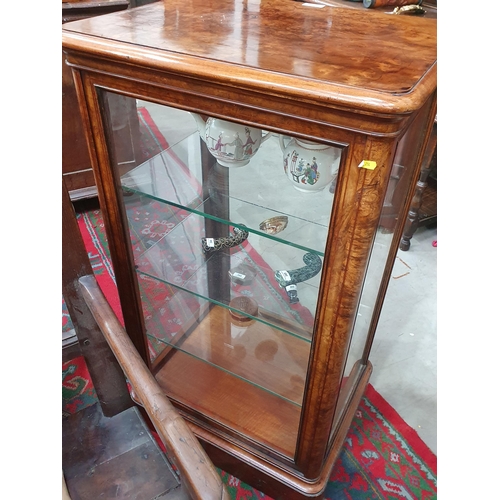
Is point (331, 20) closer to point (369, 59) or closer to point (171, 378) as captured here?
point (369, 59)

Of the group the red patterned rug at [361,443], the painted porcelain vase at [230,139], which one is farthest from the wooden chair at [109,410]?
the painted porcelain vase at [230,139]

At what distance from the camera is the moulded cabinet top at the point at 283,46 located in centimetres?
52

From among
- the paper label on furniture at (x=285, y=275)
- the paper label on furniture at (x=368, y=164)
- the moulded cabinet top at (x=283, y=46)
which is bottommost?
the paper label on furniture at (x=285, y=275)

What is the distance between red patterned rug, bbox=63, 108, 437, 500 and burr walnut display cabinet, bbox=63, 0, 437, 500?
0.04ft

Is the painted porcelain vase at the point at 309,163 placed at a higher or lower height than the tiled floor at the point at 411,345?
higher

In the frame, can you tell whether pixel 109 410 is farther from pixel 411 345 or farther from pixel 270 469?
pixel 411 345

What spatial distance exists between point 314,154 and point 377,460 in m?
0.89

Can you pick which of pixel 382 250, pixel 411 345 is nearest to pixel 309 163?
pixel 382 250

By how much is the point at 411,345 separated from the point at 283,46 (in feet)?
3.82

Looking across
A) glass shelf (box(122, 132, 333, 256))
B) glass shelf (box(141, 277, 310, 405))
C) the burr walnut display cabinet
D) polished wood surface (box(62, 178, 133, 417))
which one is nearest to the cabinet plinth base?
the burr walnut display cabinet

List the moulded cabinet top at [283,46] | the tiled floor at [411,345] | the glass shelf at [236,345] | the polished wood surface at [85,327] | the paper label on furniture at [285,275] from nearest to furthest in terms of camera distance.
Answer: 1. the moulded cabinet top at [283,46]
2. the polished wood surface at [85,327]
3. the paper label on furniture at [285,275]
4. the glass shelf at [236,345]
5. the tiled floor at [411,345]

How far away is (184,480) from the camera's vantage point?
56 cm

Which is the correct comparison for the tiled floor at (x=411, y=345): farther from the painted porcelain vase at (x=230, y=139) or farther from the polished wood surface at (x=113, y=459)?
the painted porcelain vase at (x=230, y=139)

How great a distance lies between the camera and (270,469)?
1.01 metres
